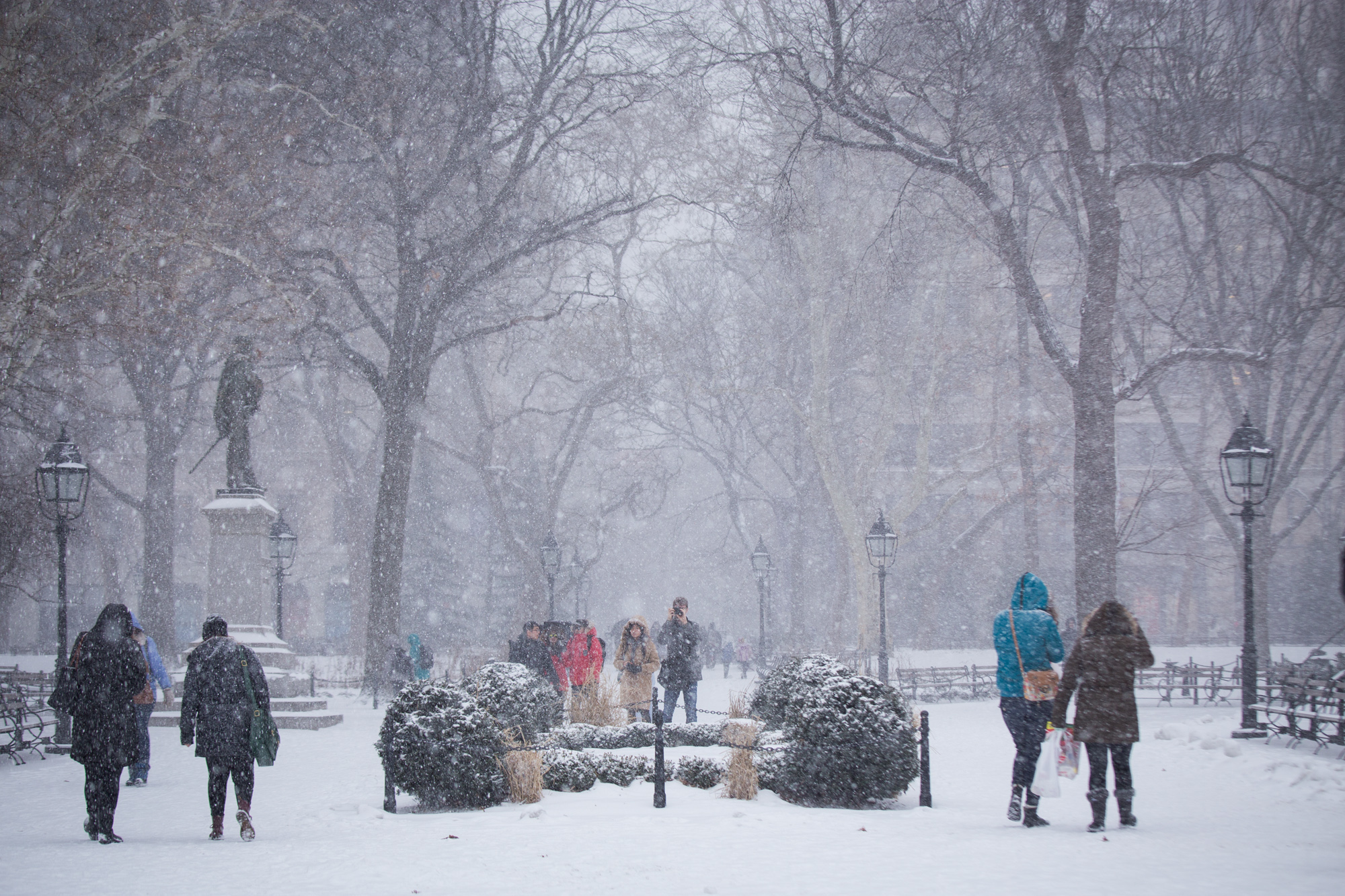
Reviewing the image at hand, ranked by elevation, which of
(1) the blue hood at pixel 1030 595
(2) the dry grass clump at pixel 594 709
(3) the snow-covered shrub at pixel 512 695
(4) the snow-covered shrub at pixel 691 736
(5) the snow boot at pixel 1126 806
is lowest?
(4) the snow-covered shrub at pixel 691 736

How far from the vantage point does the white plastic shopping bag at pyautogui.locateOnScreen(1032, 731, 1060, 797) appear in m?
7.20

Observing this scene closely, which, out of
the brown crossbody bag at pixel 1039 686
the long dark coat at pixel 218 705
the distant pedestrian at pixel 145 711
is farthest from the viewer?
the distant pedestrian at pixel 145 711

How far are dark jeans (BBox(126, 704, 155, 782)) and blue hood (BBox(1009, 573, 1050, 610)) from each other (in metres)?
8.30

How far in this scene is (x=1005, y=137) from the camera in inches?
653

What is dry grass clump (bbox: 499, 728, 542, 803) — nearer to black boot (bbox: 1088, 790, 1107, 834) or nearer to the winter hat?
the winter hat

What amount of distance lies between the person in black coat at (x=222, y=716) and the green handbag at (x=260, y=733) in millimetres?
15

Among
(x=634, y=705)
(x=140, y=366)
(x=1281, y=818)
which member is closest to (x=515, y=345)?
(x=140, y=366)

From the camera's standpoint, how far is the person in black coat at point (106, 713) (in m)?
7.34

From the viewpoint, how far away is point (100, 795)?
737 centimetres

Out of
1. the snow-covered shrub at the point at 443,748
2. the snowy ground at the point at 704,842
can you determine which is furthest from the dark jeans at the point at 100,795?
the snow-covered shrub at the point at 443,748

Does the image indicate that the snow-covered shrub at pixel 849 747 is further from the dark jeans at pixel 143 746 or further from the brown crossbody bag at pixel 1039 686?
the dark jeans at pixel 143 746

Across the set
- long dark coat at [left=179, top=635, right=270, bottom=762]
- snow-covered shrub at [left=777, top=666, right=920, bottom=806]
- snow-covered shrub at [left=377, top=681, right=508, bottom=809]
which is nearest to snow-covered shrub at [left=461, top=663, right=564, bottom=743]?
snow-covered shrub at [left=377, top=681, right=508, bottom=809]

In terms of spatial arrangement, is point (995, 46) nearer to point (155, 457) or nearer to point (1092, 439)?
point (1092, 439)

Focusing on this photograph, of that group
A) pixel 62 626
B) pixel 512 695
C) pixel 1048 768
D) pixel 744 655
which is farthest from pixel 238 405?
pixel 744 655
